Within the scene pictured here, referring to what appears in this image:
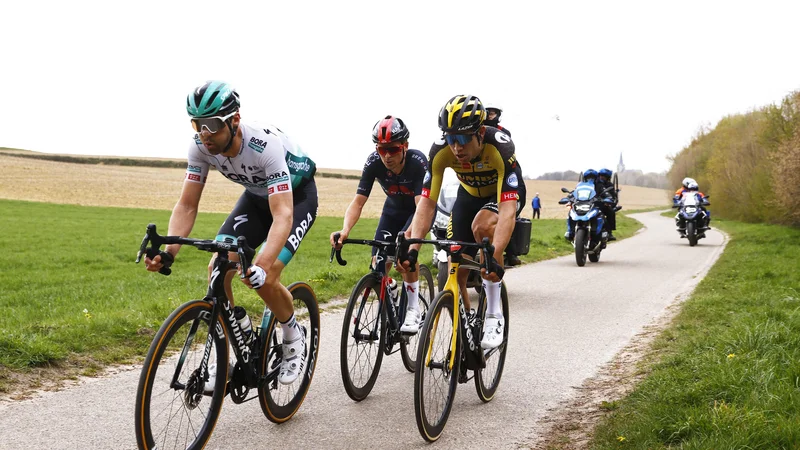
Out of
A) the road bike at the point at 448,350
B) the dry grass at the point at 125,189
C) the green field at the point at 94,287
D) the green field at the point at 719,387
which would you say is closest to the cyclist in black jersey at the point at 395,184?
the road bike at the point at 448,350

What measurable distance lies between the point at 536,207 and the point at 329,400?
4348 cm

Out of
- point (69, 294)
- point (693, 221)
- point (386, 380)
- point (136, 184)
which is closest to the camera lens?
point (386, 380)

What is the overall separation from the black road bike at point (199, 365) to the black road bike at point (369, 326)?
2.26ft

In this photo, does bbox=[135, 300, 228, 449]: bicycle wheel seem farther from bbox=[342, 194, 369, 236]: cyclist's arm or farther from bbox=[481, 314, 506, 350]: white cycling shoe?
bbox=[342, 194, 369, 236]: cyclist's arm

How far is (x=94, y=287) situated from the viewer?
13383mm

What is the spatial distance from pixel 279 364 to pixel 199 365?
908mm

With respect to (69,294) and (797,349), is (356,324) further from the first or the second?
(69,294)

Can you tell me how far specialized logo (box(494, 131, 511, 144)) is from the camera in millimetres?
5484

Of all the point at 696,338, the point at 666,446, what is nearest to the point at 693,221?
the point at 696,338

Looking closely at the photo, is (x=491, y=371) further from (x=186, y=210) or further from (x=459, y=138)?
(x=186, y=210)

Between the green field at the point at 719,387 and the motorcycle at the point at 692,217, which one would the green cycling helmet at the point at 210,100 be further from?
the motorcycle at the point at 692,217

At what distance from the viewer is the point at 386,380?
5910mm

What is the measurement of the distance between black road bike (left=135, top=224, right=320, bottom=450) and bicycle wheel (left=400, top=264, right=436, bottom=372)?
1.70 meters

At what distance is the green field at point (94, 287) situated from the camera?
611 centimetres
